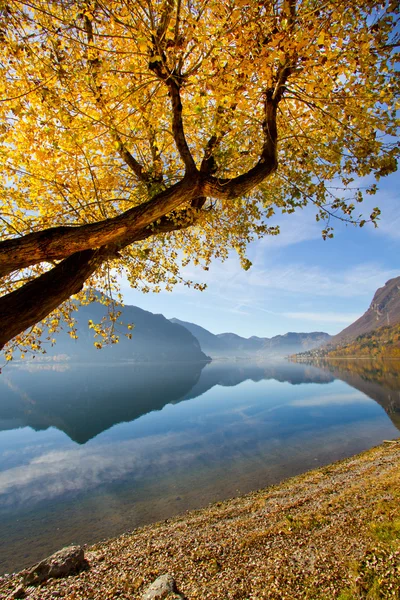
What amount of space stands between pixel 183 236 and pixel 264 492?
17.1 metres

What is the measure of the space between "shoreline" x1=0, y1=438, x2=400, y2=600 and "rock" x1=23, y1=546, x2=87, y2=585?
0.40 metres

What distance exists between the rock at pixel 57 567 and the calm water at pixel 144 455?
5.40 m

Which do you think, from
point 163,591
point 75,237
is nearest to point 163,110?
point 75,237

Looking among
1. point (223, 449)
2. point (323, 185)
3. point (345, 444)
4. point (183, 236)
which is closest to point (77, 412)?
point (223, 449)

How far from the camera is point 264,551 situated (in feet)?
28.7

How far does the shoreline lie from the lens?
650 centimetres

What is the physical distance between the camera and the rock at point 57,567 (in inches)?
361

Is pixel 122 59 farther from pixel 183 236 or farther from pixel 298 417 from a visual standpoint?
pixel 298 417

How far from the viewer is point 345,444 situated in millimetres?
30000

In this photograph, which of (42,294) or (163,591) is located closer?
(42,294)

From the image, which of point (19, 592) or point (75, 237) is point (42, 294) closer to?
point (75, 237)

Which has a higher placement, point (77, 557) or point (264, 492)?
point (77, 557)

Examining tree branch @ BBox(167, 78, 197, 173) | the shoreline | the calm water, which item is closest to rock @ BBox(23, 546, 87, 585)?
the shoreline

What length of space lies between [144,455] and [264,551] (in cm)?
2436
